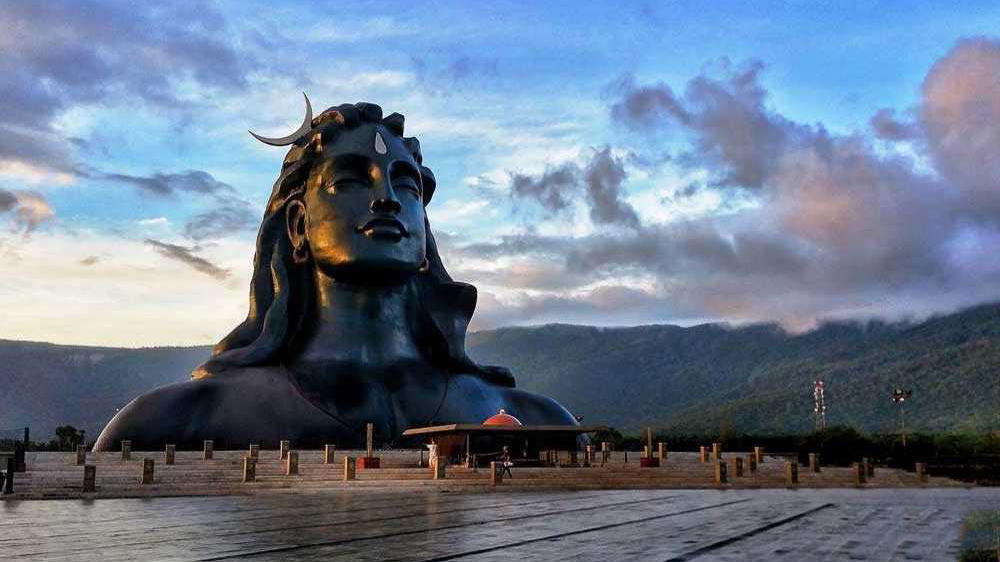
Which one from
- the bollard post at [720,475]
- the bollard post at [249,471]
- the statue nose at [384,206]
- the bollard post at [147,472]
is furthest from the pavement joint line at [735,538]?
the statue nose at [384,206]

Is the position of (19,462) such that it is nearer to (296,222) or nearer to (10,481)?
(10,481)

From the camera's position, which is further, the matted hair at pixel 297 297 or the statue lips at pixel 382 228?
the matted hair at pixel 297 297

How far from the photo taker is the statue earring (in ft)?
116

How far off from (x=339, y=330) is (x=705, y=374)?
133m

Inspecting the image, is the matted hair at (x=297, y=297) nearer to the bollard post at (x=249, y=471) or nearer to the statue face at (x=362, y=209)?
the statue face at (x=362, y=209)

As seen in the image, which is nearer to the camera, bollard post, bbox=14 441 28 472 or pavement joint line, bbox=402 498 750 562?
pavement joint line, bbox=402 498 750 562

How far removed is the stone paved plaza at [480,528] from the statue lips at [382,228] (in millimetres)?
15815

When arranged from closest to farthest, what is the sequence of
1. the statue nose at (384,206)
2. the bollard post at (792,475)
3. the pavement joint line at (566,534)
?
the pavement joint line at (566,534) → the bollard post at (792,475) → the statue nose at (384,206)

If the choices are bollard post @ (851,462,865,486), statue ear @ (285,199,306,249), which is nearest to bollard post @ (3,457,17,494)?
statue ear @ (285,199,306,249)

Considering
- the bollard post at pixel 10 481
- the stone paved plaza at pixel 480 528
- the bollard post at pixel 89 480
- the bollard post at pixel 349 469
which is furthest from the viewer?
the bollard post at pixel 349 469

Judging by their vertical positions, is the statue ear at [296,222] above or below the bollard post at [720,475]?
above

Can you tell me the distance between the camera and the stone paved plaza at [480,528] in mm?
9492

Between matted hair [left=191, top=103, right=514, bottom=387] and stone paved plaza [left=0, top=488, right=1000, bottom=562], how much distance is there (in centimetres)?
1599

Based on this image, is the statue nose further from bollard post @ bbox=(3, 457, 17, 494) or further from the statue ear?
bollard post @ bbox=(3, 457, 17, 494)
